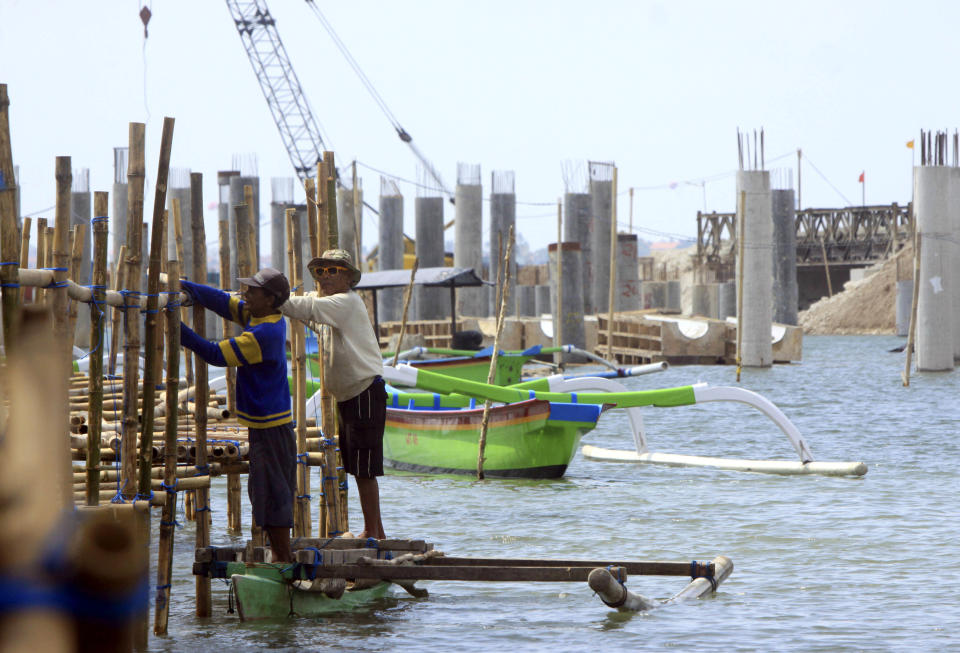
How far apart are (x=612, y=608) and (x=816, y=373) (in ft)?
89.5

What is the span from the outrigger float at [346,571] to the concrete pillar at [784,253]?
34895 millimetres

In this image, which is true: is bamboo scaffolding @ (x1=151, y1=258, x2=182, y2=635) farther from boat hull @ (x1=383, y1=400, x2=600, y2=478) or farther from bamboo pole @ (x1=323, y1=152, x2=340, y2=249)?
boat hull @ (x1=383, y1=400, x2=600, y2=478)

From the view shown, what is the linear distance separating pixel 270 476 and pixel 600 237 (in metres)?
33.0

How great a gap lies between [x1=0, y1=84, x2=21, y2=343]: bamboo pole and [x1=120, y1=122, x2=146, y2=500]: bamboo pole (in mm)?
822

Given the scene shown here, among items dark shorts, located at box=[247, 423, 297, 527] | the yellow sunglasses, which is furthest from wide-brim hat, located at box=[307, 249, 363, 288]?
dark shorts, located at box=[247, 423, 297, 527]

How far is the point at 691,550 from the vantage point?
9.52 metres

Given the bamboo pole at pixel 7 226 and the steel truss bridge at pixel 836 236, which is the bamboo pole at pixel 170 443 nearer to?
the bamboo pole at pixel 7 226

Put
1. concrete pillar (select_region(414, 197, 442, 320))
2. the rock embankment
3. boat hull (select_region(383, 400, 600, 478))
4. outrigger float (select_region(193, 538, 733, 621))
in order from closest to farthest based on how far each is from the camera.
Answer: outrigger float (select_region(193, 538, 733, 621)) < boat hull (select_region(383, 400, 600, 478)) < concrete pillar (select_region(414, 197, 442, 320)) < the rock embankment

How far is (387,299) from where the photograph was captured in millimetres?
37875

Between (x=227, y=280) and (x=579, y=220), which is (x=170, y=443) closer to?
(x=227, y=280)

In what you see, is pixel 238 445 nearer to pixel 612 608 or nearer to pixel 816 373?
pixel 612 608

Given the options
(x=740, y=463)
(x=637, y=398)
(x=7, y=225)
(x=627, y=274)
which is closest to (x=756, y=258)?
(x=627, y=274)

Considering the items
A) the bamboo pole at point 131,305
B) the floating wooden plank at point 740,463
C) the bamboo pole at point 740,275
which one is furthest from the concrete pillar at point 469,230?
the bamboo pole at point 131,305

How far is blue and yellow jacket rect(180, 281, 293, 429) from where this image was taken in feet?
20.2
